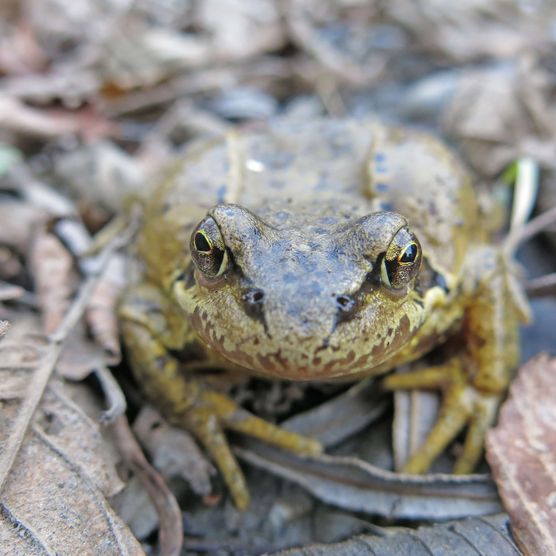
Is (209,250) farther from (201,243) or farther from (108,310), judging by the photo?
(108,310)

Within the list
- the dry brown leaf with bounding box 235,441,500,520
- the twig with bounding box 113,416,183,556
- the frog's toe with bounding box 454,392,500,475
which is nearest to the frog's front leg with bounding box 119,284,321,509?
the dry brown leaf with bounding box 235,441,500,520

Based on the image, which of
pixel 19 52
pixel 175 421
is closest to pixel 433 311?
pixel 175 421

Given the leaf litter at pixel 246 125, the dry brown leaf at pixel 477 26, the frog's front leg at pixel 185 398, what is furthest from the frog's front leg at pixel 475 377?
the dry brown leaf at pixel 477 26

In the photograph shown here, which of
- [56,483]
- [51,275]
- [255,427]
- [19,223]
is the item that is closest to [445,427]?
[255,427]

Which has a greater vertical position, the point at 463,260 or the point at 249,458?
the point at 463,260

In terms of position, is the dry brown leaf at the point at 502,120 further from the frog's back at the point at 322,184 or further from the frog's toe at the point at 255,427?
the frog's toe at the point at 255,427

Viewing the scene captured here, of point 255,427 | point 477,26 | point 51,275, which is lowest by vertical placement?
point 51,275

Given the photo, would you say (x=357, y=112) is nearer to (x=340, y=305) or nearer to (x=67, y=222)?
(x=67, y=222)

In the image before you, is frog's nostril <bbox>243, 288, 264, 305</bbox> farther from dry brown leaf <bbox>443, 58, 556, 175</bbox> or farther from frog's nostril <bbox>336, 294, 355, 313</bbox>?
dry brown leaf <bbox>443, 58, 556, 175</bbox>
